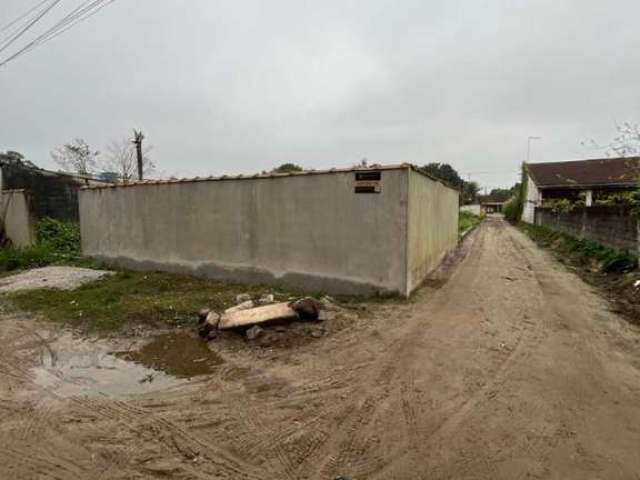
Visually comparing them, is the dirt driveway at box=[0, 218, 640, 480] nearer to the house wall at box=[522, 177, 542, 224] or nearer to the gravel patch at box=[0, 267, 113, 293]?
the gravel patch at box=[0, 267, 113, 293]

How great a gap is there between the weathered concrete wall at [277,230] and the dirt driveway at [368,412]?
5.67ft

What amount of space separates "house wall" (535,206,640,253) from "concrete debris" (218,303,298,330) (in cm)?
782

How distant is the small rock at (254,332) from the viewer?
501 centimetres

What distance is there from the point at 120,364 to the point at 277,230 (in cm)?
390

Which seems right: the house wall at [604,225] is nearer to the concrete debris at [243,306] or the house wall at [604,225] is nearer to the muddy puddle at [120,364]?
the concrete debris at [243,306]

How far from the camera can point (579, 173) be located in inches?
1109

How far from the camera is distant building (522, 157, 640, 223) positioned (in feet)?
78.7

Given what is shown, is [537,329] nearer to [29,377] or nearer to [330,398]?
[330,398]

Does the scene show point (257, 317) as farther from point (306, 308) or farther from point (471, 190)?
point (471, 190)

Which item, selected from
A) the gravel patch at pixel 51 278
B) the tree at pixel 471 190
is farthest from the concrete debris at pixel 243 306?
the tree at pixel 471 190

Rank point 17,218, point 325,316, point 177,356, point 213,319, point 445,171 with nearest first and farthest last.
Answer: point 177,356 → point 213,319 → point 325,316 → point 17,218 → point 445,171

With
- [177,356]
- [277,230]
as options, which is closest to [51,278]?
[277,230]

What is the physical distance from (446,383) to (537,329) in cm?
232

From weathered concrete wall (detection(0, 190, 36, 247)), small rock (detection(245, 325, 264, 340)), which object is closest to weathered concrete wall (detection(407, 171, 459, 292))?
small rock (detection(245, 325, 264, 340))
